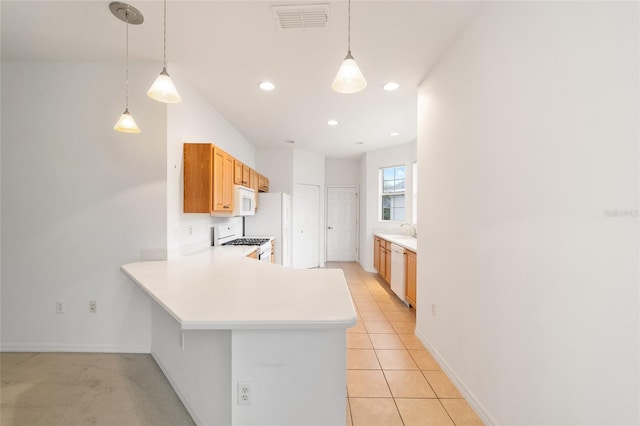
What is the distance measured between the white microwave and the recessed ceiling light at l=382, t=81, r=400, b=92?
7.20ft

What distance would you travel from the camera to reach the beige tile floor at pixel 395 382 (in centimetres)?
181

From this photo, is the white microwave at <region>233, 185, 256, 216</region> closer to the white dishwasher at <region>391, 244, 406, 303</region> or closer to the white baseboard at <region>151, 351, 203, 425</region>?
the white baseboard at <region>151, 351, 203, 425</region>

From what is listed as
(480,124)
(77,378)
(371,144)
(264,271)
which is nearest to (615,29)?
(480,124)

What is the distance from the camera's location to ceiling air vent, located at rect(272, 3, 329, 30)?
5.92 ft

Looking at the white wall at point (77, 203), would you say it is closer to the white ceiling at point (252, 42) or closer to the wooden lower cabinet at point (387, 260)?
the white ceiling at point (252, 42)

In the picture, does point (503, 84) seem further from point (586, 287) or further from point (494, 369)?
point (494, 369)

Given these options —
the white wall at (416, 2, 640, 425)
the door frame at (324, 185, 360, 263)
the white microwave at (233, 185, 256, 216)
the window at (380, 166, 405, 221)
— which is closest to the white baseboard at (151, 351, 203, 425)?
the white microwave at (233, 185, 256, 216)

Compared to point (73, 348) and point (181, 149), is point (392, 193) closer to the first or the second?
point (181, 149)

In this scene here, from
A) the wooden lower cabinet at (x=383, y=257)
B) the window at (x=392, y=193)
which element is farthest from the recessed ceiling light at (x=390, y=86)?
the window at (x=392, y=193)

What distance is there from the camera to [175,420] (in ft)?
5.82

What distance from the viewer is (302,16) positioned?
74.4 inches

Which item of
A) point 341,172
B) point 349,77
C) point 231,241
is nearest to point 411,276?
point 231,241

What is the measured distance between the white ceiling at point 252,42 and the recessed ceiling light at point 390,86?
0.06 meters

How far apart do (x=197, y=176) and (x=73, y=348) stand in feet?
6.60
